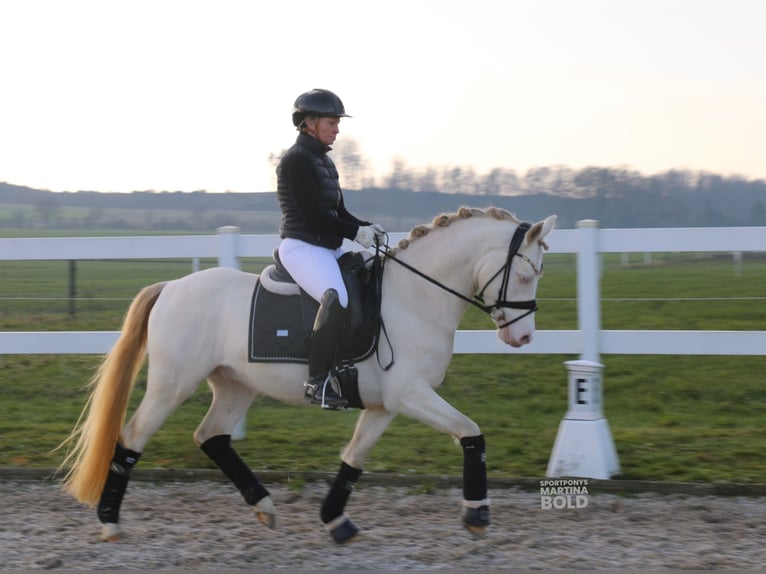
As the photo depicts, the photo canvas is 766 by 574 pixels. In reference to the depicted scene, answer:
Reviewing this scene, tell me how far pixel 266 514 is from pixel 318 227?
1.75 meters

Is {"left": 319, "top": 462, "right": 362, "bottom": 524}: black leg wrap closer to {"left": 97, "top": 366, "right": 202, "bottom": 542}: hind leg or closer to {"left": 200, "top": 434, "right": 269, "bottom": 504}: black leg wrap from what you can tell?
{"left": 200, "top": 434, "right": 269, "bottom": 504}: black leg wrap

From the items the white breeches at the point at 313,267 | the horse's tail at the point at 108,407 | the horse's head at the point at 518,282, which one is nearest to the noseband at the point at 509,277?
the horse's head at the point at 518,282

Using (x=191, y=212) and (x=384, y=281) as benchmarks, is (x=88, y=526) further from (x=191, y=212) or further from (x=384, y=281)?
(x=191, y=212)

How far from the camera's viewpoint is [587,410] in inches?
266

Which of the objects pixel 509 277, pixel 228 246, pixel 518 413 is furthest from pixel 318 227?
pixel 518 413

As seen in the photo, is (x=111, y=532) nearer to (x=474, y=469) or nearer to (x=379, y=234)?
(x=474, y=469)

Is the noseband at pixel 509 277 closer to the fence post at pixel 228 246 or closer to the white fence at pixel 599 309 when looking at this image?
the white fence at pixel 599 309

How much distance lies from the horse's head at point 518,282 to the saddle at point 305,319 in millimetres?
719

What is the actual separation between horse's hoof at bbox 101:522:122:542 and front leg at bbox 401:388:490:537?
5.90ft

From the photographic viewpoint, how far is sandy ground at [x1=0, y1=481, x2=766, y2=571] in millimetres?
4887

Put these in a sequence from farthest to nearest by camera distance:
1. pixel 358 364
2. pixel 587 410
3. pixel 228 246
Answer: pixel 228 246 → pixel 587 410 → pixel 358 364

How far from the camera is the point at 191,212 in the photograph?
70.0ft

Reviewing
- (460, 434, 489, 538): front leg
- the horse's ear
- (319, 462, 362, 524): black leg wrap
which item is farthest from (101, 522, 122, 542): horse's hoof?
the horse's ear

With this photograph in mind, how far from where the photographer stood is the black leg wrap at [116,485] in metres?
5.46
